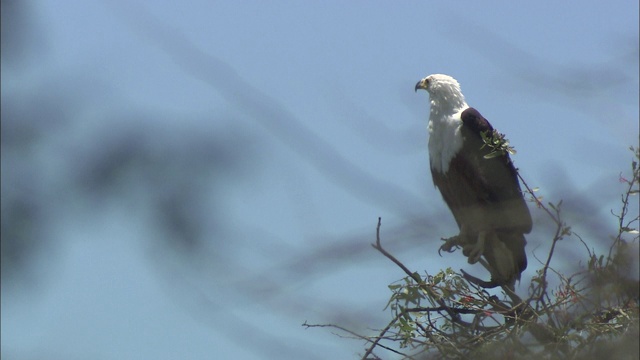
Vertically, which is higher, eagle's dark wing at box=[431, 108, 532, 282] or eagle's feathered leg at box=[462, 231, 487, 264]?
eagle's dark wing at box=[431, 108, 532, 282]

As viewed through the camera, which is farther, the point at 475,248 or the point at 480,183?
the point at 480,183

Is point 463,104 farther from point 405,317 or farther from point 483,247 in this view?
point 405,317

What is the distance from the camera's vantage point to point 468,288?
220 inches

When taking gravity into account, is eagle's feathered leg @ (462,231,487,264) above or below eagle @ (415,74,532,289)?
below

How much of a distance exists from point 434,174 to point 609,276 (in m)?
4.16

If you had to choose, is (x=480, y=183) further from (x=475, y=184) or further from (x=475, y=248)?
(x=475, y=248)

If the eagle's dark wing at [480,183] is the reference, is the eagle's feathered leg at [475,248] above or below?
below

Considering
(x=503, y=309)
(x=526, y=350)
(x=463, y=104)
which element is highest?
(x=463, y=104)

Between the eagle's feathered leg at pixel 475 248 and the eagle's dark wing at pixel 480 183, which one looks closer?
the eagle's feathered leg at pixel 475 248

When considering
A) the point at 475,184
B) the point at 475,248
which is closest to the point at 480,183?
the point at 475,184

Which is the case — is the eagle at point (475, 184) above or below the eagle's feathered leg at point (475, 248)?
above

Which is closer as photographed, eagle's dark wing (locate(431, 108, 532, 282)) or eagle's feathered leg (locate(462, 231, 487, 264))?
eagle's feathered leg (locate(462, 231, 487, 264))

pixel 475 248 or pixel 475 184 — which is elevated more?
pixel 475 184

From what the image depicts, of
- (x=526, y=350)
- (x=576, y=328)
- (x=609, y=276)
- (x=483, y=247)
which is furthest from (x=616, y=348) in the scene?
(x=483, y=247)
